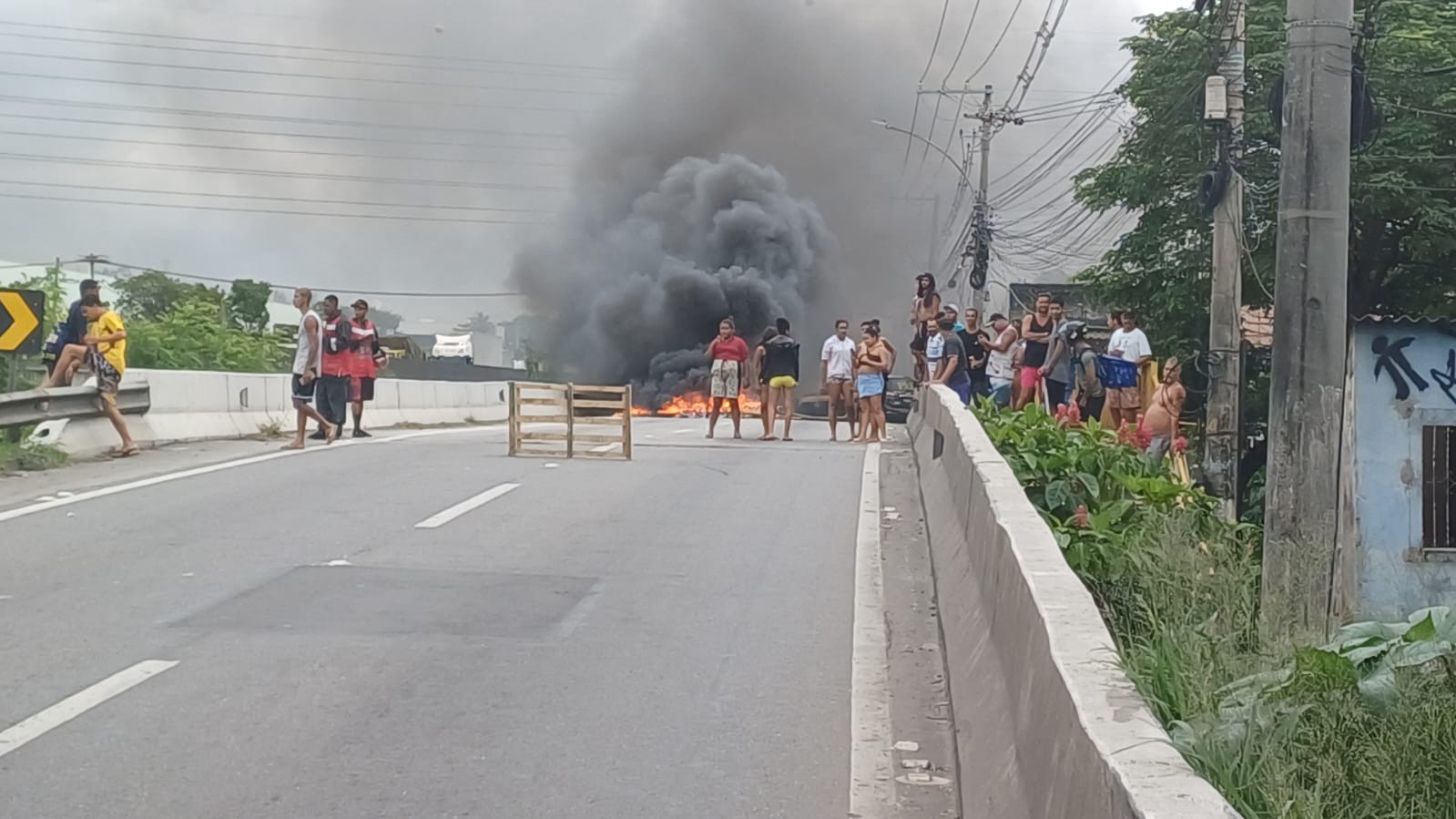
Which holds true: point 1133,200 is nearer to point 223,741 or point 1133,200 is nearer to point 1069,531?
point 1069,531

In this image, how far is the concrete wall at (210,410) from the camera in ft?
48.4

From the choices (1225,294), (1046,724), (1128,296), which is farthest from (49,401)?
(1128,296)

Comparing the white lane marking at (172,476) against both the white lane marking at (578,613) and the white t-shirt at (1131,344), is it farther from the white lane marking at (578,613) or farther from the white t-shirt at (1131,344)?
the white t-shirt at (1131,344)

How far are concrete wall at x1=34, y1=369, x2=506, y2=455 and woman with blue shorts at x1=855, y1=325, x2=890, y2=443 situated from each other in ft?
23.0

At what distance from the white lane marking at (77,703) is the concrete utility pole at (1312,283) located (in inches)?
188

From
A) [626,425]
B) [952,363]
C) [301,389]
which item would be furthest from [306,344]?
[952,363]

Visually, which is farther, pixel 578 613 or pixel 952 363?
pixel 952 363

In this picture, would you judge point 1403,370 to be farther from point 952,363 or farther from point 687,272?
point 687,272

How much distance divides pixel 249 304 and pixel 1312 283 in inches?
2258

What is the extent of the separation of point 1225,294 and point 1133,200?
13.3 m

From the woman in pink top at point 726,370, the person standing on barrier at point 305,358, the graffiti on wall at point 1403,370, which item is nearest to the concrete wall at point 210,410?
the person standing on barrier at point 305,358

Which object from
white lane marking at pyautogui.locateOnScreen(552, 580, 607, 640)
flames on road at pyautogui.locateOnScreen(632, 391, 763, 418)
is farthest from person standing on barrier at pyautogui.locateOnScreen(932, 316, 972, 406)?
flames on road at pyautogui.locateOnScreen(632, 391, 763, 418)

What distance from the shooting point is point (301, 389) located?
1612 cm

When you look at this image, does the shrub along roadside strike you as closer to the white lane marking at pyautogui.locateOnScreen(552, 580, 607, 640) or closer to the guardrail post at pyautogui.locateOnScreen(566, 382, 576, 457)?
the white lane marking at pyautogui.locateOnScreen(552, 580, 607, 640)
